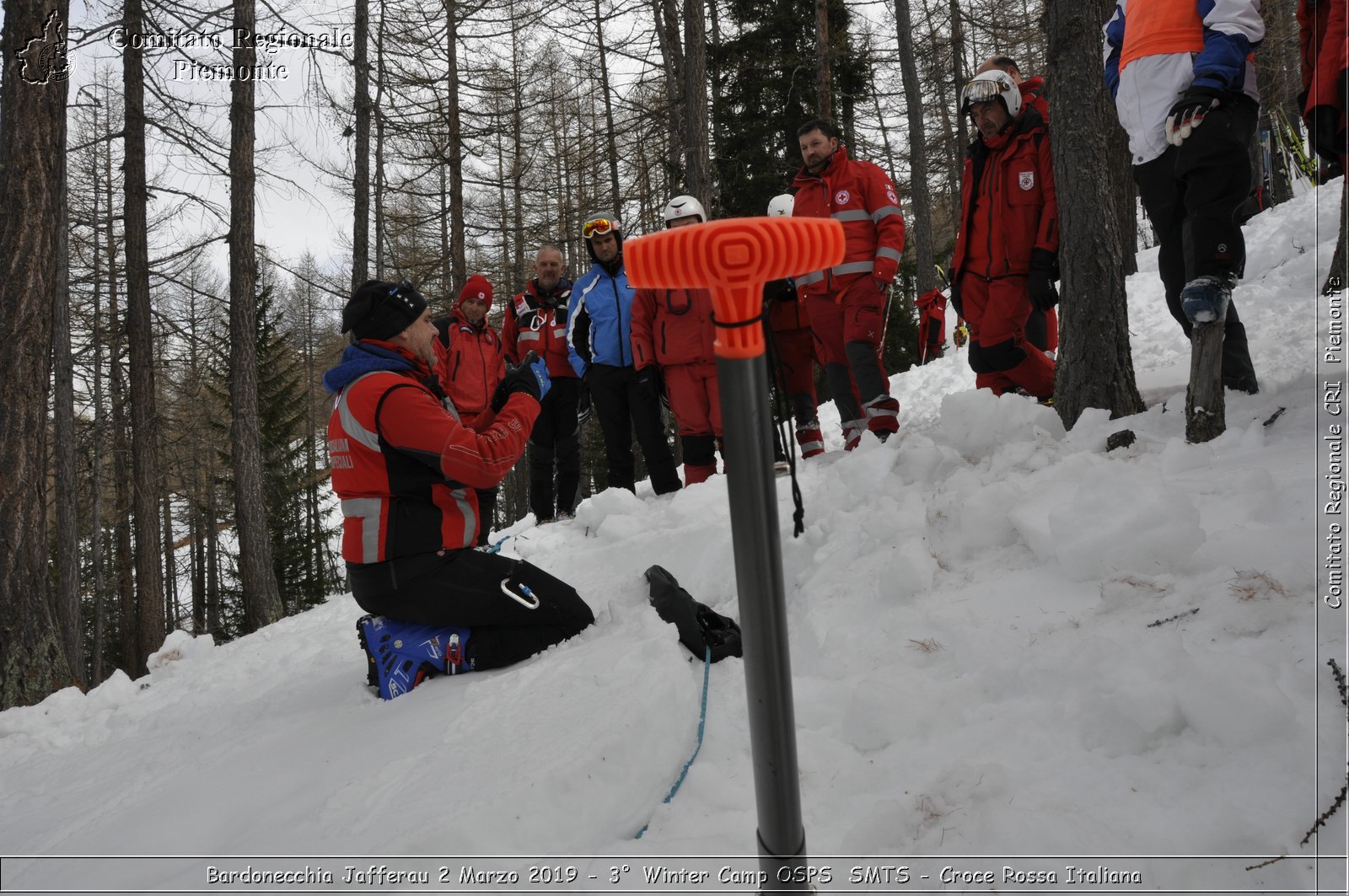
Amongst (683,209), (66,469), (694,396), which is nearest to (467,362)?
(694,396)

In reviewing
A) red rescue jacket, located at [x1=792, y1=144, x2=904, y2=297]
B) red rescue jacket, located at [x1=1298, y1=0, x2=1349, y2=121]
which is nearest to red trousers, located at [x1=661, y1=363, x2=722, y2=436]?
red rescue jacket, located at [x1=792, y1=144, x2=904, y2=297]

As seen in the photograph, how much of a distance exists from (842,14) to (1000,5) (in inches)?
165

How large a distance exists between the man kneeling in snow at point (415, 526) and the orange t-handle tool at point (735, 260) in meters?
2.10

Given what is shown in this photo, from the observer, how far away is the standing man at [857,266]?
17.8 ft

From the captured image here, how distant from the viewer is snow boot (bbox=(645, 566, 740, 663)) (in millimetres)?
2789

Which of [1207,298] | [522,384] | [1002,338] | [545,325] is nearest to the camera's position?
[1207,298]

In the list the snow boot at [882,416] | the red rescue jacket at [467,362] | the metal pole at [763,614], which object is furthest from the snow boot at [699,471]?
the metal pole at [763,614]

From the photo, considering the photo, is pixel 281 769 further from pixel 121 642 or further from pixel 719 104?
pixel 121 642

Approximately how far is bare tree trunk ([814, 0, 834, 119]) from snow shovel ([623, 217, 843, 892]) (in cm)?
1355

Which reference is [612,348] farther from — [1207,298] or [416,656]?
[1207,298]

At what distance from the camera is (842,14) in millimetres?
14727

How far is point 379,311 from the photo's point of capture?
10.9 feet

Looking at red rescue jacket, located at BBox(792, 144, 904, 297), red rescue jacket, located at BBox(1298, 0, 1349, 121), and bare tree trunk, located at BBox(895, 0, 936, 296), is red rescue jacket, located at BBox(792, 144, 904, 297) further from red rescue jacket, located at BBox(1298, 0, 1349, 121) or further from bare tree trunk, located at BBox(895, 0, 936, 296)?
bare tree trunk, located at BBox(895, 0, 936, 296)

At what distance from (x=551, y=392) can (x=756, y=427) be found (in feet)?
19.8
